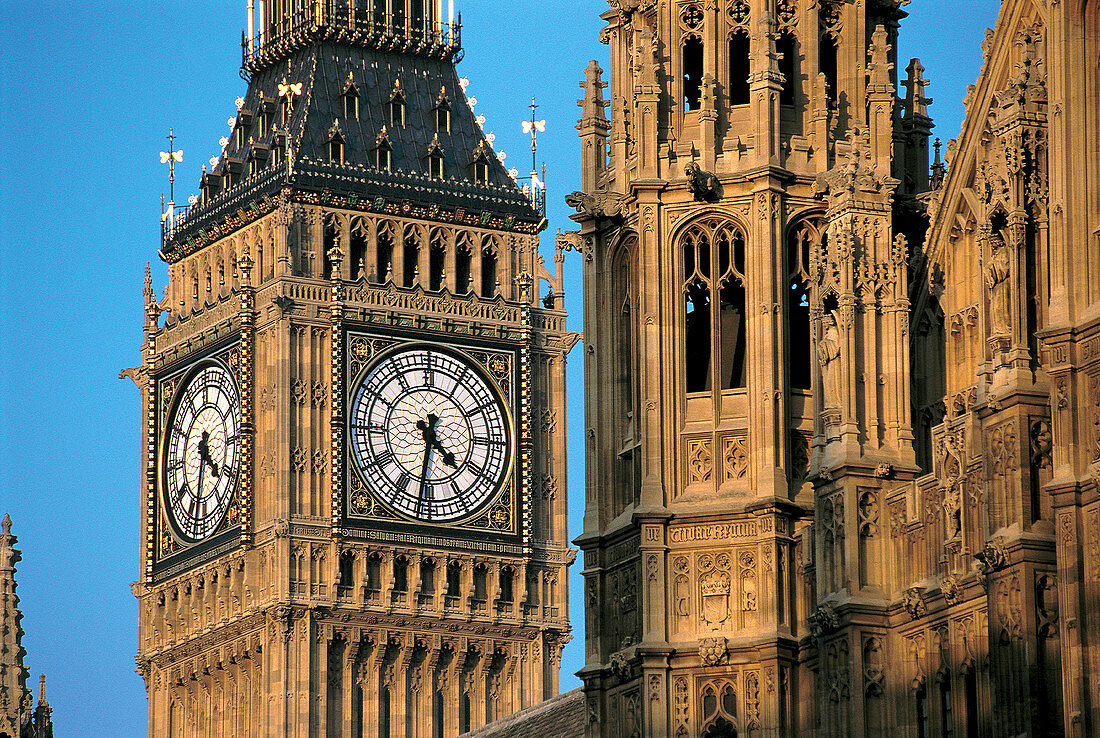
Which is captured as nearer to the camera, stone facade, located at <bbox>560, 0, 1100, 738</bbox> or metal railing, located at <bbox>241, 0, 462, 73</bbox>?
stone facade, located at <bbox>560, 0, 1100, 738</bbox>

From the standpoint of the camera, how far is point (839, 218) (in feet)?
173

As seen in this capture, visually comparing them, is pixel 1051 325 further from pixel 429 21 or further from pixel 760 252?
pixel 429 21

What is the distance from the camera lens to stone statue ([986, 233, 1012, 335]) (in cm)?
4797

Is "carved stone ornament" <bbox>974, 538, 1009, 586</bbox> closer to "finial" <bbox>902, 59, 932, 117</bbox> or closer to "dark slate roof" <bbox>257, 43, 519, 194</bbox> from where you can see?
"finial" <bbox>902, 59, 932, 117</bbox>

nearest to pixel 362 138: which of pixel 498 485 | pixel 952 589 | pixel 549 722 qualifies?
pixel 498 485

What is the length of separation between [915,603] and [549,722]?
1184 inches

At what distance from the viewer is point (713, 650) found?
5384 centimetres

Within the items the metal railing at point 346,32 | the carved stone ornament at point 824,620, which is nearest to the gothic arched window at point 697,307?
the carved stone ornament at point 824,620

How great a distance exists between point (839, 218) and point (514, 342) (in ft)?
202

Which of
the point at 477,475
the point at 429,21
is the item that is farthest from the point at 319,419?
the point at 429,21

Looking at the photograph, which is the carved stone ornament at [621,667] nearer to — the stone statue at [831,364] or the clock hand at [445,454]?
the stone statue at [831,364]

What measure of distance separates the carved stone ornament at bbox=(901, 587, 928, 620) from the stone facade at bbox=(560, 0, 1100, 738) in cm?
4

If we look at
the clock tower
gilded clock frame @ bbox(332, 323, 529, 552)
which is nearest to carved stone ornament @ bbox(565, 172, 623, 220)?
the clock tower

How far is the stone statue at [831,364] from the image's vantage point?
171 ft
